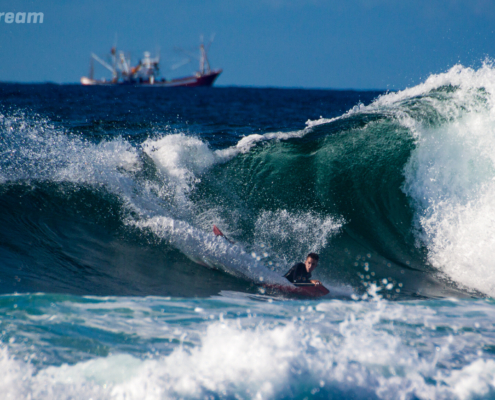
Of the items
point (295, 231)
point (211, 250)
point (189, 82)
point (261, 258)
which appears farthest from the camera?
point (189, 82)

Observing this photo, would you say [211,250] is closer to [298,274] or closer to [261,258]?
[261,258]

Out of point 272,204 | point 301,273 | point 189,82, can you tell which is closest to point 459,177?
point 272,204

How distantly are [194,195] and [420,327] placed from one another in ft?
16.5

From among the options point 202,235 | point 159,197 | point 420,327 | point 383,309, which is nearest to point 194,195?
point 159,197

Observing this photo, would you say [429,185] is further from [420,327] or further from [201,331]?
[201,331]

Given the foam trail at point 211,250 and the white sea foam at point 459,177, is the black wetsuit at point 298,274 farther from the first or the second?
the white sea foam at point 459,177

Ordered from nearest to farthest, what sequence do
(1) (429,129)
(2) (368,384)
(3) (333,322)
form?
1. (2) (368,384)
2. (3) (333,322)
3. (1) (429,129)

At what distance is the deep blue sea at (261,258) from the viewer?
3.34 m

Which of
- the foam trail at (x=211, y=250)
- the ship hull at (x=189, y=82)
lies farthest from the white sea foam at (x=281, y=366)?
the ship hull at (x=189, y=82)

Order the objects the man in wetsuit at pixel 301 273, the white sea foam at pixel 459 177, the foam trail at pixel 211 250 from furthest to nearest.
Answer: the white sea foam at pixel 459 177 < the foam trail at pixel 211 250 < the man in wetsuit at pixel 301 273

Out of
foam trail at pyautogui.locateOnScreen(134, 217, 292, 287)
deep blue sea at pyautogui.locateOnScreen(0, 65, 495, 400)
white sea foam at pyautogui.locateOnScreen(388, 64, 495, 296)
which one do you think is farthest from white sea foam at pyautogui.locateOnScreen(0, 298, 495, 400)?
white sea foam at pyautogui.locateOnScreen(388, 64, 495, 296)

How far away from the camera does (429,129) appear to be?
8.73 m

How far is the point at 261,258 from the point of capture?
21.6 ft

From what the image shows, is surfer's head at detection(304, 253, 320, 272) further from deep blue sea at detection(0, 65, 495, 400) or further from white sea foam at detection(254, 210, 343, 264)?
white sea foam at detection(254, 210, 343, 264)
